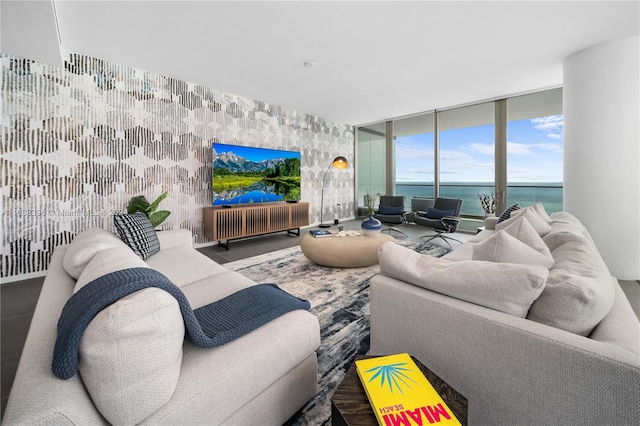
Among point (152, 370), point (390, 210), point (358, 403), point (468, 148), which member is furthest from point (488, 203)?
point (152, 370)

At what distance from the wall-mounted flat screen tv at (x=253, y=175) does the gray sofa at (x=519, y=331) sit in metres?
3.89

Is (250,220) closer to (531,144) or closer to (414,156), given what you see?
(414,156)

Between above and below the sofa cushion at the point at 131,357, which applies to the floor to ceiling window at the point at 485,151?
above

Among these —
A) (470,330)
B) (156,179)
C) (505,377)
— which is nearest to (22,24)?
(156,179)

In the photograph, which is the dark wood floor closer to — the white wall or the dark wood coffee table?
the white wall

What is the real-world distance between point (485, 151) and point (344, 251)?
165 inches

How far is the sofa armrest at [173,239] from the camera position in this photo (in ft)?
9.00

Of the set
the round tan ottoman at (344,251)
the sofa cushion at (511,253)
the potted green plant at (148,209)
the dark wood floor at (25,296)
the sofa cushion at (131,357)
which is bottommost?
the dark wood floor at (25,296)

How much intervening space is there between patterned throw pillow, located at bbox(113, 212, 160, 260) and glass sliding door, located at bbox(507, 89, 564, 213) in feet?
19.0

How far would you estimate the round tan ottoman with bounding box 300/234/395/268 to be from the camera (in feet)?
10.2

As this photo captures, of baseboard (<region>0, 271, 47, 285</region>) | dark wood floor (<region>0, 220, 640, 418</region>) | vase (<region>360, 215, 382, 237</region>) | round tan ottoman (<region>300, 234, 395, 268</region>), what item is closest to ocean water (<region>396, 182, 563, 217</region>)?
dark wood floor (<region>0, 220, 640, 418</region>)

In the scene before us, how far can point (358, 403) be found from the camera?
80cm

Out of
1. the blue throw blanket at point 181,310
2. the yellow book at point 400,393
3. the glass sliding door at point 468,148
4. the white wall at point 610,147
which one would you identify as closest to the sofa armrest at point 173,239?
the blue throw blanket at point 181,310

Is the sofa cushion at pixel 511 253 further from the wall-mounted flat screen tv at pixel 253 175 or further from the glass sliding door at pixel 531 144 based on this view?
the glass sliding door at pixel 531 144
